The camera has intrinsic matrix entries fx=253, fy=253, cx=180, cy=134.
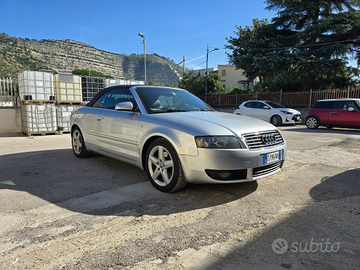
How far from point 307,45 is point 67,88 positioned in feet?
65.9

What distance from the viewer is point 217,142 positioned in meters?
2.97

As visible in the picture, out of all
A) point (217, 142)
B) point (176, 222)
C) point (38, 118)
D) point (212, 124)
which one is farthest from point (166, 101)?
point (38, 118)

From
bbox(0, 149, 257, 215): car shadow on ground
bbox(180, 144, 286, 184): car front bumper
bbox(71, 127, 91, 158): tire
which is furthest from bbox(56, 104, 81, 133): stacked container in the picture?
bbox(180, 144, 286, 184): car front bumper

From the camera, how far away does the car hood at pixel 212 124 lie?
3062 millimetres

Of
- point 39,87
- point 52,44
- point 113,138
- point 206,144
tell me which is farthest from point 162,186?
point 52,44

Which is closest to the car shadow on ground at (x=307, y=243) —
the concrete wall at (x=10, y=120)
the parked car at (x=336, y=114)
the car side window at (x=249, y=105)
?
the parked car at (x=336, y=114)

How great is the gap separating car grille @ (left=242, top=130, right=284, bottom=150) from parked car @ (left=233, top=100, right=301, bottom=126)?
39.2ft

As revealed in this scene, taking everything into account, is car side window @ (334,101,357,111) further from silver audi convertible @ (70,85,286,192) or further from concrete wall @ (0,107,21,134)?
concrete wall @ (0,107,21,134)

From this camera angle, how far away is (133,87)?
14.0 ft

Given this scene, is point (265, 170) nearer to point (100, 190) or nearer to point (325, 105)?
point (100, 190)

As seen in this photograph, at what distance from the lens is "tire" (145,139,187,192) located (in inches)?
125

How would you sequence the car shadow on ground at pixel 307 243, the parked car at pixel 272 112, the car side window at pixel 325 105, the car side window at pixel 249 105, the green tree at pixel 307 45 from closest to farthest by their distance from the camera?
the car shadow on ground at pixel 307 243 < the car side window at pixel 325 105 < the parked car at pixel 272 112 < the car side window at pixel 249 105 < the green tree at pixel 307 45

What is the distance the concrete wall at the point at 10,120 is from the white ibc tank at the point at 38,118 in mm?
496

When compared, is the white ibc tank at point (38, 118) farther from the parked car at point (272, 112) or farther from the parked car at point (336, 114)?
the parked car at point (336, 114)
